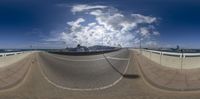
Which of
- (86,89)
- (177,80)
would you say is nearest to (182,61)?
(177,80)

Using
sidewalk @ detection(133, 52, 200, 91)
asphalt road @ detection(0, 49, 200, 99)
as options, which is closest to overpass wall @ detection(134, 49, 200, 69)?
sidewalk @ detection(133, 52, 200, 91)

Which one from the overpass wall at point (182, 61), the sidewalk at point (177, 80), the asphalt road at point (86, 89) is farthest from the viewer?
the overpass wall at point (182, 61)

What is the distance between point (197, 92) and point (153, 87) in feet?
11.5

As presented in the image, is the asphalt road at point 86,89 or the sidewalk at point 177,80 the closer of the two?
the asphalt road at point 86,89

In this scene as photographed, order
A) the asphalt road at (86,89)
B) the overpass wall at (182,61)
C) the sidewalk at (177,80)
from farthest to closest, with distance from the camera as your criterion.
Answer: the overpass wall at (182,61)
the sidewalk at (177,80)
the asphalt road at (86,89)

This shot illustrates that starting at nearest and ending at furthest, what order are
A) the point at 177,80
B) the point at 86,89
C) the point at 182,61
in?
1. the point at 86,89
2. the point at 177,80
3. the point at 182,61

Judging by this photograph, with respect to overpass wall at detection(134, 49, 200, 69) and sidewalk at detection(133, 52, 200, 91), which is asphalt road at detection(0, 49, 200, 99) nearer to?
sidewalk at detection(133, 52, 200, 91)

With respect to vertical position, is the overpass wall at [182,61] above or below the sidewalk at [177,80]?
above

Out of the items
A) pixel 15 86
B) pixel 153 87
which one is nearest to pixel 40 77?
pixel 15 86

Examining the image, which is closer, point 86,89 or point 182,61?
point 86,89

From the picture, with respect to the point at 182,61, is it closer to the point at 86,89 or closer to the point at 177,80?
the point at 177,80

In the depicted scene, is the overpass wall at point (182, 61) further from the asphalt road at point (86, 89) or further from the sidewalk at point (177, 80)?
the asphalt road at point (86, 89)

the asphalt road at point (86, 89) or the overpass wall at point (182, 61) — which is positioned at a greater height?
the overpass wall at point (182, 61)

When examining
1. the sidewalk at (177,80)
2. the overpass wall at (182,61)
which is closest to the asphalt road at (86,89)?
the sidewalk at (177,80)
